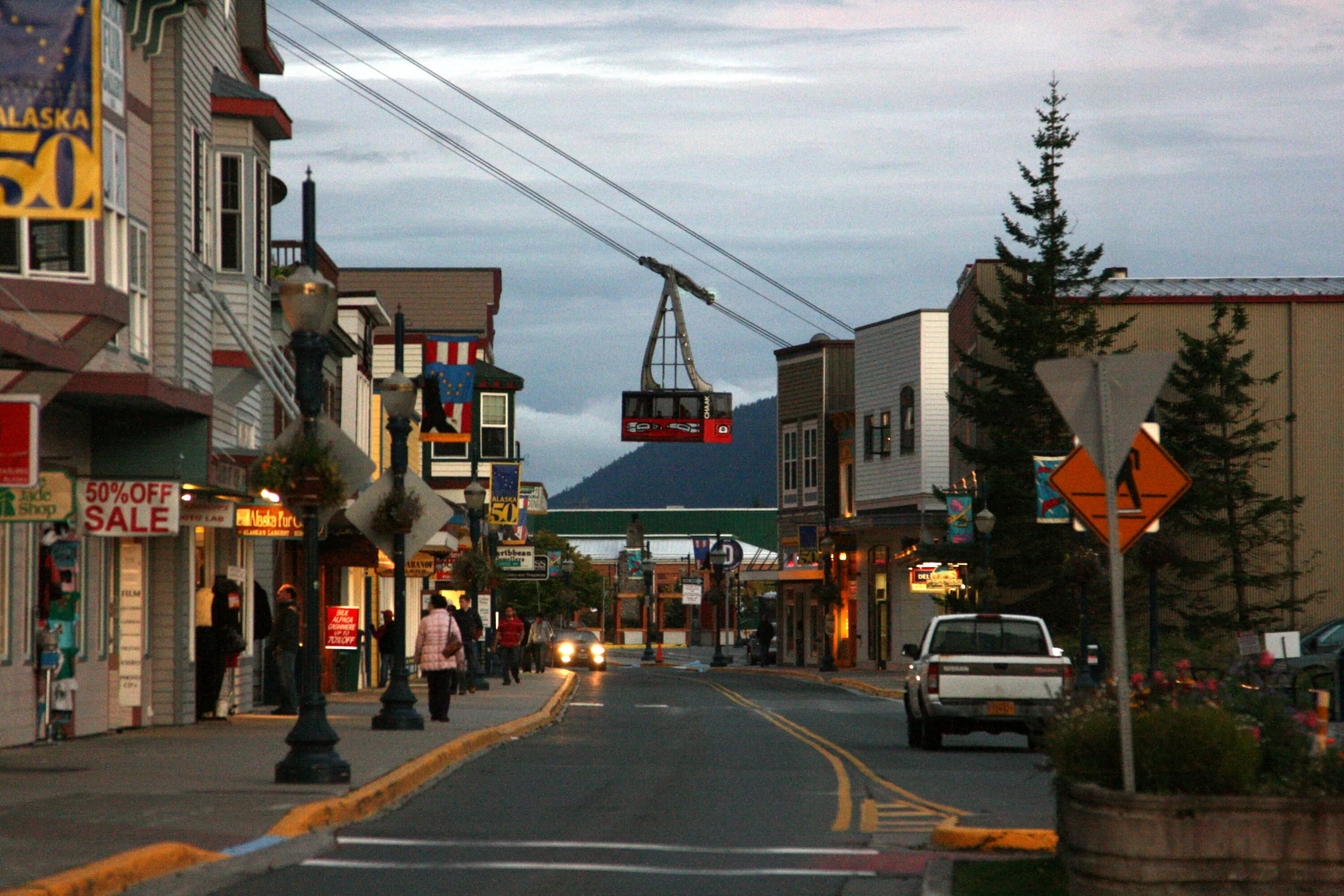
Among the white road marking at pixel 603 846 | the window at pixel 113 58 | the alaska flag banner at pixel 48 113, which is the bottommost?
the white road marking at pixel 603 846

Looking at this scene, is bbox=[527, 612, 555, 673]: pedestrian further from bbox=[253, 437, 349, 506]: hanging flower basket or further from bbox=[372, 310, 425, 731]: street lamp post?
bbox=[253, 437, 349, 506]: hanging flower basket

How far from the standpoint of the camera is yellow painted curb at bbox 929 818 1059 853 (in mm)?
12766

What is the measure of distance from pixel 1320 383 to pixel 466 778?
116 ft

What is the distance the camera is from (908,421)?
6134 cm

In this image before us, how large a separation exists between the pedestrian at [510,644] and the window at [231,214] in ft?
59.7

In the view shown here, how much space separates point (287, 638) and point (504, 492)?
29539 mm

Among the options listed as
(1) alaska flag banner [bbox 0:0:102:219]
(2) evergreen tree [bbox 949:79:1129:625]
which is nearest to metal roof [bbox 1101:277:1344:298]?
(2) evergreen tree [bbox 949:79:1129:625]

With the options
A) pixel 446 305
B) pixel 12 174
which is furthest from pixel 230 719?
pixel 446 305

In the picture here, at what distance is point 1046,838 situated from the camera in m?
12.8

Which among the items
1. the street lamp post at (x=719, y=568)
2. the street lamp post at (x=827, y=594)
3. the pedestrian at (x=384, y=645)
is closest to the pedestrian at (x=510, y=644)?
the pedestrian at (x=384, y=645)

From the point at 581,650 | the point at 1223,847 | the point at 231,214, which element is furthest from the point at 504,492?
the point at 1223,847

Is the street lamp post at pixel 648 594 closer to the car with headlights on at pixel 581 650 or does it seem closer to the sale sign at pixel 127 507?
the car with headlights on at pixel 581 650

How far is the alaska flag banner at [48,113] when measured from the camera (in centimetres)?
1326

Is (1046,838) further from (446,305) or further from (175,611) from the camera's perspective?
(446,305)
